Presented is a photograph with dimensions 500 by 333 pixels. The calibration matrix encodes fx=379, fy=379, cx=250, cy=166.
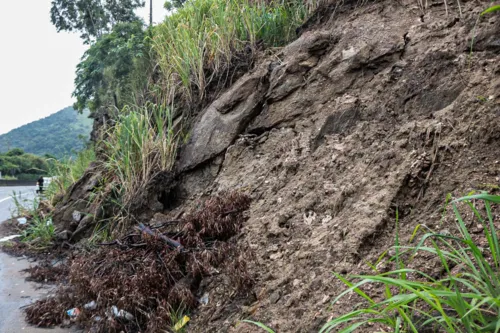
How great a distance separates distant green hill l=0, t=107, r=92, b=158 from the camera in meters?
68.4

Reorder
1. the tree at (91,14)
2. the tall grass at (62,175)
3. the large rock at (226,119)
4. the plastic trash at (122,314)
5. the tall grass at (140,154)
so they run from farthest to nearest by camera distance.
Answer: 1. the tree at (91,14)
2. the tall grass at (62,175)
3. the tall grass at (140,154)
4. the large rock at (226,119)
5. the plastic trash at (122,314)

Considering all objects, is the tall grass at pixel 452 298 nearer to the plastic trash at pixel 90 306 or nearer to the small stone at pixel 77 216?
the plastic trash at pixel 90 306

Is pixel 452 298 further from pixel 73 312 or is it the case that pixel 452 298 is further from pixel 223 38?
pixel 223 38

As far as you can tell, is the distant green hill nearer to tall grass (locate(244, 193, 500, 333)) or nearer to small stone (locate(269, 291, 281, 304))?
small stone (locate(269, 291, 281, 304))

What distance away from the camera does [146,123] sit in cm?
494

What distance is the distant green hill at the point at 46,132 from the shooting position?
68.4 meters

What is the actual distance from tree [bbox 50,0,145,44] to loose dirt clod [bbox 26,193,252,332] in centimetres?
2198

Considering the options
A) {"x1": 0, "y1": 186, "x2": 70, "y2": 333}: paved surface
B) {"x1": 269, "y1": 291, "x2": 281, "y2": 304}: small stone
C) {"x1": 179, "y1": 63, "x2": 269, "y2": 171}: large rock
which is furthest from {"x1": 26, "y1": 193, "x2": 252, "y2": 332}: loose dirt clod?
{"x1": 179, "y1": 63, "x2": 269, "y2": 171}: large rock

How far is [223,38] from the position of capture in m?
5.09

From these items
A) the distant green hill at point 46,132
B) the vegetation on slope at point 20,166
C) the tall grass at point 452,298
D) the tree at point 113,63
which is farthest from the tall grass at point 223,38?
the distant green hill at point 46,132

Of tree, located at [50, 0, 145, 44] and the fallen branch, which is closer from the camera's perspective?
the fallen branch

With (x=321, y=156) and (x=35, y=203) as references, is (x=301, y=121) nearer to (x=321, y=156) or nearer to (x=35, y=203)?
(x=321, y=156)

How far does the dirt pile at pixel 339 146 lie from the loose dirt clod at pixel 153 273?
0.06 metres

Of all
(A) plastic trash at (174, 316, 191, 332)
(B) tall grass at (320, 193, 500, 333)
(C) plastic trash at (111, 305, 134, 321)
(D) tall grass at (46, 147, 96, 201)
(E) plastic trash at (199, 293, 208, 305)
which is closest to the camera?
(B) tall grass at (320, 193, 500, 333)
